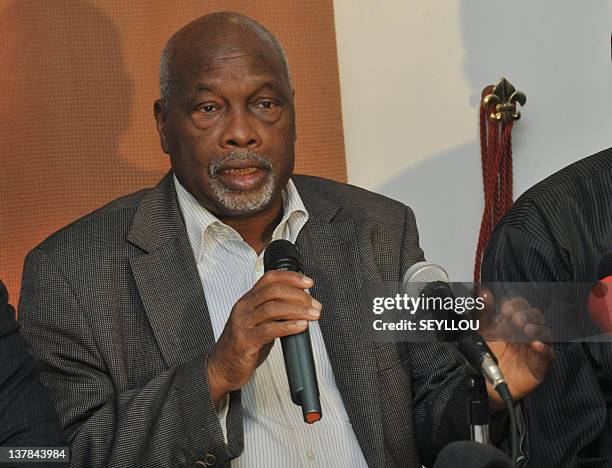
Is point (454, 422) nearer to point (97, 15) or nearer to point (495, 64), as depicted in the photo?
point (495, 64)

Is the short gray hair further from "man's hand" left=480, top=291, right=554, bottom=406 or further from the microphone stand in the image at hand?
the microphone stand

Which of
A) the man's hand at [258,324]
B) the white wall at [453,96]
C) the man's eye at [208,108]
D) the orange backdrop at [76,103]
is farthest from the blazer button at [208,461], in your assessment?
the white wall at [453,96]

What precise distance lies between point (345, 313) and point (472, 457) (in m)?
0.95

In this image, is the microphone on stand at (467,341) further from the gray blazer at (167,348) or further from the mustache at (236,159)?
the mustache at (236,159)

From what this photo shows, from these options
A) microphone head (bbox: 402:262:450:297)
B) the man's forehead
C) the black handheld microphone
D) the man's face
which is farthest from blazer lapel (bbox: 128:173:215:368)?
microphone head (bbox: 402:262:450:297)

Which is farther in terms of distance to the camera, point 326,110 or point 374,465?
point 326,110

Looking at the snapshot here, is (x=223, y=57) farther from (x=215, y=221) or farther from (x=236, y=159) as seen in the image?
(x=215, y=221)

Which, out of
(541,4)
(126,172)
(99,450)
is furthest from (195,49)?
(541,4)

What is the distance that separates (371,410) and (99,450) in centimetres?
58

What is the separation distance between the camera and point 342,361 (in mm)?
2490

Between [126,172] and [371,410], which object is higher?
[126,172]

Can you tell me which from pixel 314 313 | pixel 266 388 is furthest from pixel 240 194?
pixel 314 313

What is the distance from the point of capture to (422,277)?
6.27ft

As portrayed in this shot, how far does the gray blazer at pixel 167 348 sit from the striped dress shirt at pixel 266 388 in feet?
0.12
